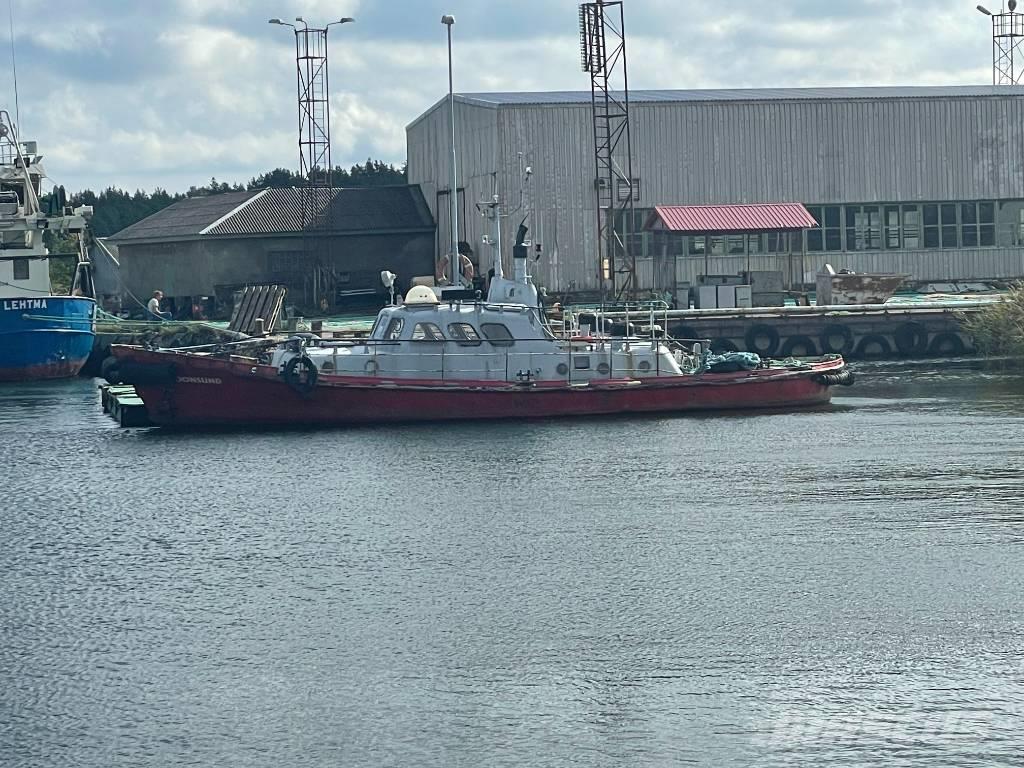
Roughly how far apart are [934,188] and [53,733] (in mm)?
41356

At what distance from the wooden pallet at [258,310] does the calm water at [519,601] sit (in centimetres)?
1545

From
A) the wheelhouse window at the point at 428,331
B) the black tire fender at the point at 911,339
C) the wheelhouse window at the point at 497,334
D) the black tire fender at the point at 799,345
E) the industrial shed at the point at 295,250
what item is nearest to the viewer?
the wheelhouse window at the point at 428,331

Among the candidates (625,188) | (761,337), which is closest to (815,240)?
(625,188)

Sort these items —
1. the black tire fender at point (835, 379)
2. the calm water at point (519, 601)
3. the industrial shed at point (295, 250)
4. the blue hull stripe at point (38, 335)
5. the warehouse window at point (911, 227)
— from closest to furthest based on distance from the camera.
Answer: the calm water at point (519, 601) < the black tire fender at point (835, 379) < the blue hull stripe at point (38, 335) < the warehouse window at point (911, 227) < the industrial shed at point (295, 250)

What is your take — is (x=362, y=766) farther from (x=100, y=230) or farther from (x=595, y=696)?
(x=100, y=230)

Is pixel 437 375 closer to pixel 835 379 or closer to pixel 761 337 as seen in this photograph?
pixel 835 379

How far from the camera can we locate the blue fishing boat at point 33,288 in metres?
40.2

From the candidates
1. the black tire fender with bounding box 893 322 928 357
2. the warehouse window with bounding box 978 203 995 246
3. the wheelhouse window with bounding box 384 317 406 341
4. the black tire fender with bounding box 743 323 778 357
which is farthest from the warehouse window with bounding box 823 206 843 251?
the wheelhouse window with bounding box 384 317 406 341

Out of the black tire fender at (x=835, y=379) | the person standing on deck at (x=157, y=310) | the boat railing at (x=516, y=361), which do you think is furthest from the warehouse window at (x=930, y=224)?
the boat railing at (x=516, y=361)

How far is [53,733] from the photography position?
12.1 metres

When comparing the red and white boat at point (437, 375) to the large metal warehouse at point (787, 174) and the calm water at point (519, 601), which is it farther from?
the large metal warehouse at point (787, 174)

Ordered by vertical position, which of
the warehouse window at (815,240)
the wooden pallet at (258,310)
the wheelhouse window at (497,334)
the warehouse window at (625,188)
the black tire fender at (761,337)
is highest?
the warehouse window at (625,188)

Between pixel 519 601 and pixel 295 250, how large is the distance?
38.0 metres

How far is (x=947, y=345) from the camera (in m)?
41.1
